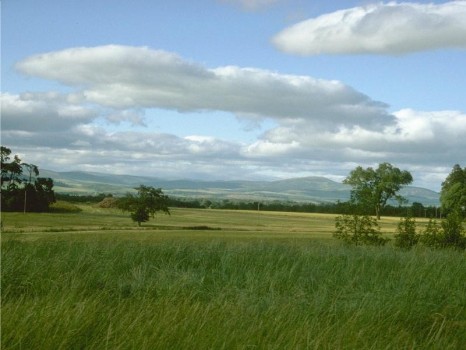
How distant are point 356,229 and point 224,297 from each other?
15730mm

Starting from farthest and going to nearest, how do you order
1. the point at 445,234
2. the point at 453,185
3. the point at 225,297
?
the point at 453,185
the point at 445,234
the point at 225,297

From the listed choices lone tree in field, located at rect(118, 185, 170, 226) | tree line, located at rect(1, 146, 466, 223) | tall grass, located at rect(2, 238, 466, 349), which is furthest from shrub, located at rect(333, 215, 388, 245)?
lone tree in field, located at rect(118, 185, 170, 226)

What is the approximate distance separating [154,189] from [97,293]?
25.4 metres

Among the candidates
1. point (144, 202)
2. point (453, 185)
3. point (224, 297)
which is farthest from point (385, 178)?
point (224, 297)

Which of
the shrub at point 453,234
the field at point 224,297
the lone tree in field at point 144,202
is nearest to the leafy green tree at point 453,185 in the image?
the lone tree in field at point 144,202

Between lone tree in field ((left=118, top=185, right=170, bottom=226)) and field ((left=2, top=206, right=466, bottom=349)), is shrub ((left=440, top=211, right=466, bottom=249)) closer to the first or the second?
field ((left=2, top=206, right=466, bottom=349))

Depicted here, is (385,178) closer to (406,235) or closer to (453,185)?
(453,185)

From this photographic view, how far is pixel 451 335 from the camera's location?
34.1 feet

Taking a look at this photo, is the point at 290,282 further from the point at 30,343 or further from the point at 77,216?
the point at 77,216

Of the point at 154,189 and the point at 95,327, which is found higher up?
the point at 154,189

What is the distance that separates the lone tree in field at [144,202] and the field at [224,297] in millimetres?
17793

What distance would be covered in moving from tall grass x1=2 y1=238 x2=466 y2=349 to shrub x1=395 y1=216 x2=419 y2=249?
7.11m

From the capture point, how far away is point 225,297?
1213cm

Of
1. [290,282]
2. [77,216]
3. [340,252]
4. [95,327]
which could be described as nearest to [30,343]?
[95,327]
